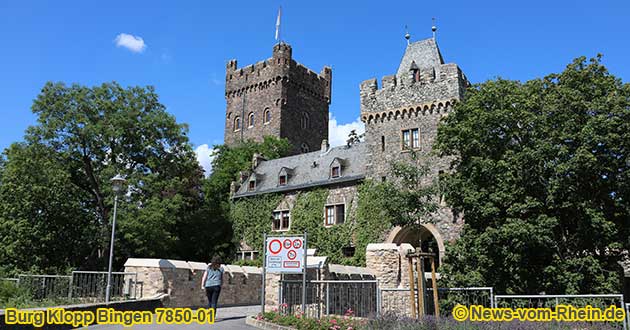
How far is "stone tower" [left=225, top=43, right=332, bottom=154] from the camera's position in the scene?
185 feet

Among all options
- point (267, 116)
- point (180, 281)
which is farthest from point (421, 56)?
point (267, 116)

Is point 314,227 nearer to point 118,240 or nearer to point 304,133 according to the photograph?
point 118,240

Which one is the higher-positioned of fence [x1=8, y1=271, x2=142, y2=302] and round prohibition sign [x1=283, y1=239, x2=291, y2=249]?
round prohibition sign [x1=283, y1=239, x2=291, y2=249]

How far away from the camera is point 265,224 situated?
36438 millimetres

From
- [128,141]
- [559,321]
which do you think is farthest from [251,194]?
[559,321]

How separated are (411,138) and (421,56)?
5.14 metres

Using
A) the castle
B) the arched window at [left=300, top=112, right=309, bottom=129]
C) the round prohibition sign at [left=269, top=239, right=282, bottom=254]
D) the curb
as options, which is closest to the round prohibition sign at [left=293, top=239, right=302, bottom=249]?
the round prohibition sign at [left=269, top=239, right=282, bottom=254]

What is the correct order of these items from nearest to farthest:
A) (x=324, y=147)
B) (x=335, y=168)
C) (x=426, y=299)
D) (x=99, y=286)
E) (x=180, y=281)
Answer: (x=426, y=299)
(x=99, y=286)
(x=180, y=281)
(x=335, y=168)
(x=324, y=147)

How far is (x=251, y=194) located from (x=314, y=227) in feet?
21.3

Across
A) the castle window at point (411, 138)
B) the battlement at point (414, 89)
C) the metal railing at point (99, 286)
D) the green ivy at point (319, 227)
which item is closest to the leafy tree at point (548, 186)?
the battlement at point (414, 89)

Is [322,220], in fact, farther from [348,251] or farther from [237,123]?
[237,123]

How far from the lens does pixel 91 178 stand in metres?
32.0

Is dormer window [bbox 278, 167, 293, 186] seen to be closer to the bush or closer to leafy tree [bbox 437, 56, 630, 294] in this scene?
leafy tree [bbox 437, 56, 630, 294]

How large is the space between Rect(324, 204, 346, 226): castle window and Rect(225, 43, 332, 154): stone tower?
22.9 metres
